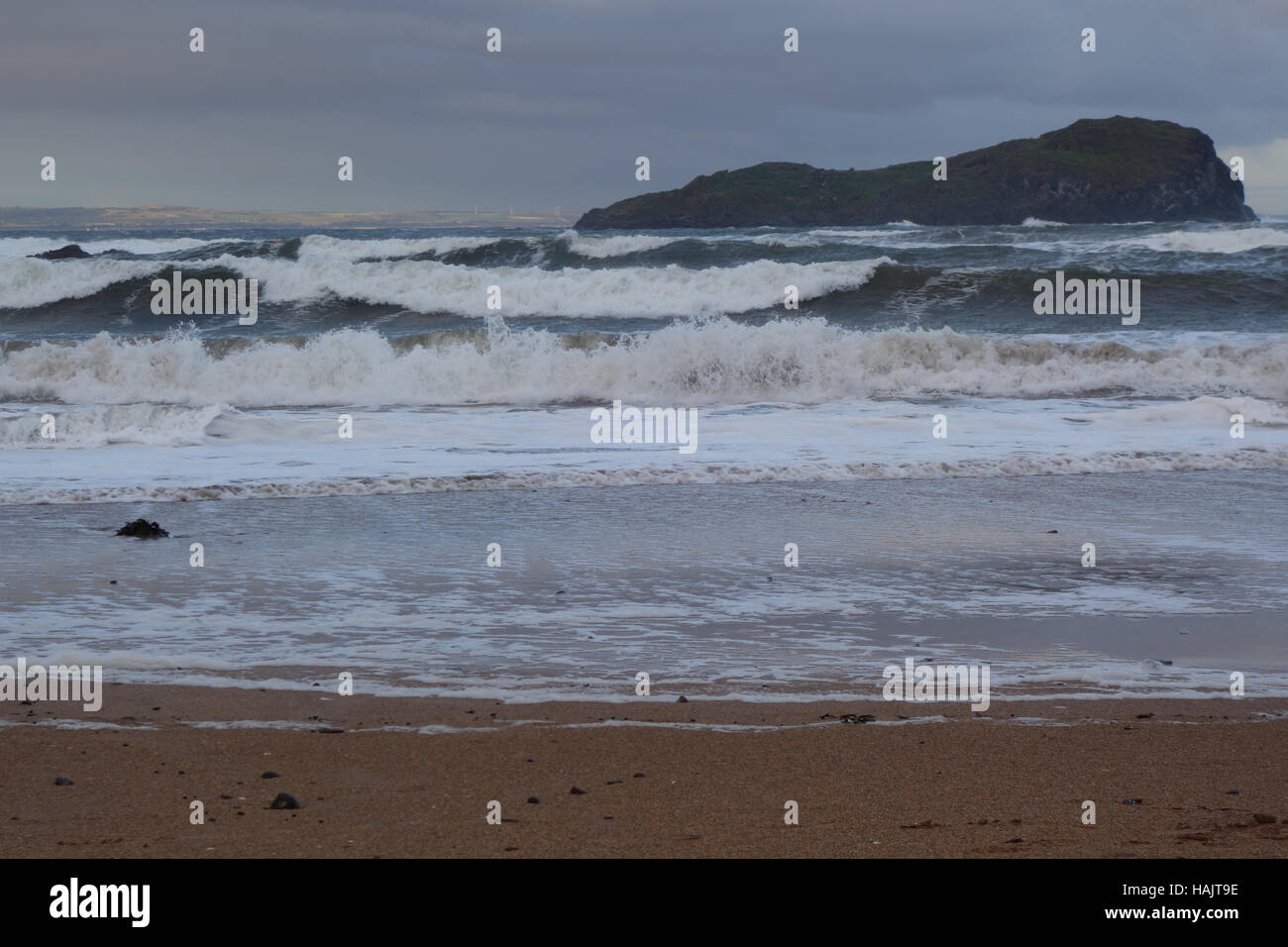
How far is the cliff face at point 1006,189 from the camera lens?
239 feet

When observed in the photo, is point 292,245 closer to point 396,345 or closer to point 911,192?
point 396,345

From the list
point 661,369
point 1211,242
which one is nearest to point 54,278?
point 661,369

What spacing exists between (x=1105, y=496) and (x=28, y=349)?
→ 15.0 meters

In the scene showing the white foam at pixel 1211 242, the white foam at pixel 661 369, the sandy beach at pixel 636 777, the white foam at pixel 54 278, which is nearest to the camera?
the sandy beach at pixel 636 777

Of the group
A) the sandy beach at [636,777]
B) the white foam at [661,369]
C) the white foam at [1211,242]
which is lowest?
the sandy beach at [636,777]

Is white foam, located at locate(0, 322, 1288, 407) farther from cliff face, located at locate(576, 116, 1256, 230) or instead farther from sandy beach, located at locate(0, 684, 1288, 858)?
cliff face, located at locate(576, 116, 1256, 230)

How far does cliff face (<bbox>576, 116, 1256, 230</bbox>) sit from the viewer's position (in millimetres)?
72938

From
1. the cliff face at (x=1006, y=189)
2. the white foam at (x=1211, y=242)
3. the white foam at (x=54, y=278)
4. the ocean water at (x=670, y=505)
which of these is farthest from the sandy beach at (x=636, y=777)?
the cliff face at (x=1006, y=189)

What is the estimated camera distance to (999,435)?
40.5 feet

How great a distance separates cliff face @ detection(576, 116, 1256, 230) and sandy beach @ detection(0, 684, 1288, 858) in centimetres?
7133

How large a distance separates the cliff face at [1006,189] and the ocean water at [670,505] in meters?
52.0

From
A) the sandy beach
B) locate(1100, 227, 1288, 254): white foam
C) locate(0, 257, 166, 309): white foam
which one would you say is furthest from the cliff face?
the sandy beach

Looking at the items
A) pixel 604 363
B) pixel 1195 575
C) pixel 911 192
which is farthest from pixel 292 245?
pixel 911 192

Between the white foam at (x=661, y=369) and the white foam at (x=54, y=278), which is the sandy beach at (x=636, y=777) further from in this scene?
the white foam at (x=54, y=278)
